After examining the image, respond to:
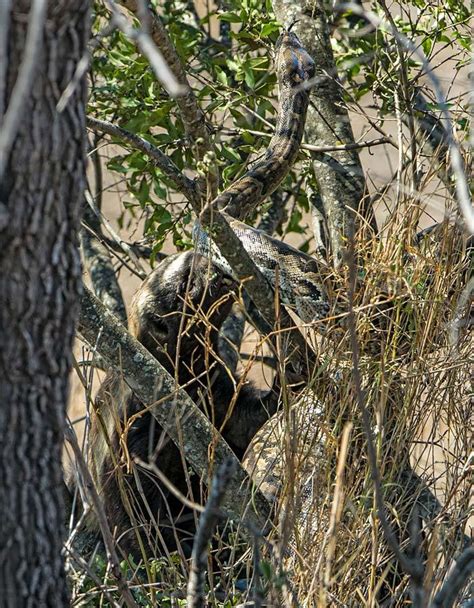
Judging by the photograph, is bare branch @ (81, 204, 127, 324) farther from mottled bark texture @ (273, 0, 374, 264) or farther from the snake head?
the snake head

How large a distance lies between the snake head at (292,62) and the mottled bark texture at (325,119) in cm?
12

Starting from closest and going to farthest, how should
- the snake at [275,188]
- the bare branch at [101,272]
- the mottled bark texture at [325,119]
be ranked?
the snake at [275,188]
the mottled bark texture at [325,119]
the bare branch at [101,272]

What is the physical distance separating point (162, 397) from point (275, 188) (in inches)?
50.1

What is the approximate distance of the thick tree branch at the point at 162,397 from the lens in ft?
11.1

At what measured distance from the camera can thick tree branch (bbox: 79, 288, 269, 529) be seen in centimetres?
337

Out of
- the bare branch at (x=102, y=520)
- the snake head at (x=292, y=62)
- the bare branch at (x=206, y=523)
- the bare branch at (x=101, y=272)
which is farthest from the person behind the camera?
the bare branch at (x=101, y=272)

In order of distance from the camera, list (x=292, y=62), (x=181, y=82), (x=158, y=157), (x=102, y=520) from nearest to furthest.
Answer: (x=102, y=520) < (x=158, y=157) < (x=181, y=82) < (x=292, y=62)

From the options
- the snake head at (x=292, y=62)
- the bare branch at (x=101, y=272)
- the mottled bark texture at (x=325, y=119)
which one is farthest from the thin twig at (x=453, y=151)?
the bare branch at (x=101, y=272)

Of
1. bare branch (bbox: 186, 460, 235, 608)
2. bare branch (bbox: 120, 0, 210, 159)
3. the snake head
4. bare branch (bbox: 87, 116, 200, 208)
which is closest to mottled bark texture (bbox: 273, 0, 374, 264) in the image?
the snake head

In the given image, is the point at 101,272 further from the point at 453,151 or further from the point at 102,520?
the point at 453,151

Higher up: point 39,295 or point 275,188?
point 275,188

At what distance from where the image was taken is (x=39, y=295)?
1904 mm

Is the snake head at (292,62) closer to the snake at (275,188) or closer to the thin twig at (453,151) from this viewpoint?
the snake at (275,188)

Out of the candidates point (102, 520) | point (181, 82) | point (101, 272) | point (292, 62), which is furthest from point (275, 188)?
point (102, 520)
